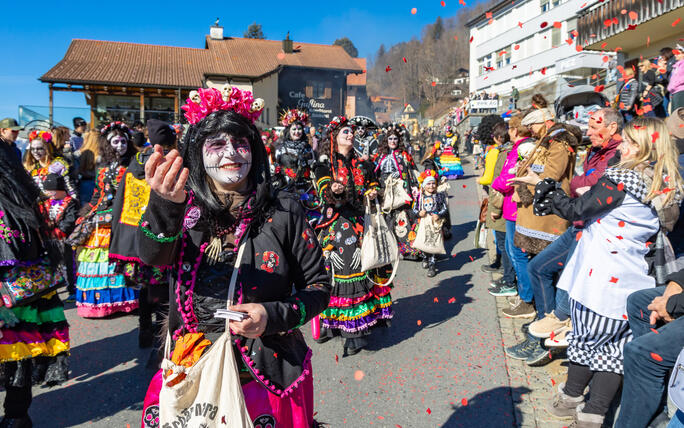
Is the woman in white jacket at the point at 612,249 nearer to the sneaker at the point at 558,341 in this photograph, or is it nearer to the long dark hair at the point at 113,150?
the sneaker at the point at 558,341

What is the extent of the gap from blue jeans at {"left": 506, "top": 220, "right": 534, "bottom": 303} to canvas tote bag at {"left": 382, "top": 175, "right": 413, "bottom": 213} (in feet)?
8.22

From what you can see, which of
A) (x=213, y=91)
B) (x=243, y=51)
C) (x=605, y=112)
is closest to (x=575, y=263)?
(x=605, y=112)

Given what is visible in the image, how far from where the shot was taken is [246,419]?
5.14 feet

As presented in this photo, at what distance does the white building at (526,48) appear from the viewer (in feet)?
103

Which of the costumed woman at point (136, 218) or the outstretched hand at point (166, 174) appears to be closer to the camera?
the outstretched hand at point (166, 174)

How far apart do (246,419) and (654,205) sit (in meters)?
2.61

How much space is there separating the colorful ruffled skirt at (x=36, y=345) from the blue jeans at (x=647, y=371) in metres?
3.66

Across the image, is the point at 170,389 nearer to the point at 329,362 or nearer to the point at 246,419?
the point at 246,419

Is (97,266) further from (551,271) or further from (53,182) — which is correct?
(551,271)

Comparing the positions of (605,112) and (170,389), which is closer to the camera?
(170,389)

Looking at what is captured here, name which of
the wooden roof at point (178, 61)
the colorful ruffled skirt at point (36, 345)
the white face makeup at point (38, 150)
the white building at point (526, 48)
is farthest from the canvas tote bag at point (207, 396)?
the white building at point (526, 48)

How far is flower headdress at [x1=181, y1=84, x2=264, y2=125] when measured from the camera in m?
1.91

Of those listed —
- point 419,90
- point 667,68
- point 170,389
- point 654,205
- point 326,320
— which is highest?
point 419,90

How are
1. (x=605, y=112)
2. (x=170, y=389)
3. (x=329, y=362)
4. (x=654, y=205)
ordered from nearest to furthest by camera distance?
(x=170, y=389) → (x=654, y=205) → (x=605, y=112) → (x=329, y=362)
